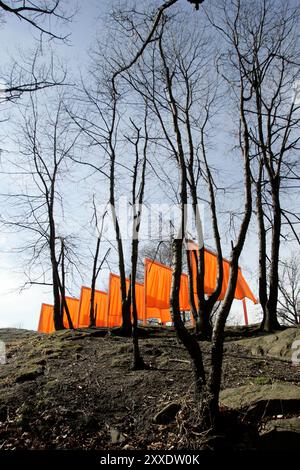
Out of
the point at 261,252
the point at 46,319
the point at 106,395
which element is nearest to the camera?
the point at 106,395

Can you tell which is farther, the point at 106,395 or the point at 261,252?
the point at 261,252

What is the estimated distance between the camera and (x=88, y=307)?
73.5 feet

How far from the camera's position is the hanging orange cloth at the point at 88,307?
21.7 m

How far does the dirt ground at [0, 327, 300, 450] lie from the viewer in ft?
14.5

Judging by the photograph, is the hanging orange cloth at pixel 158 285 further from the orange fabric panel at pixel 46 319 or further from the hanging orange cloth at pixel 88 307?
the orange fabric panel at pixel 46 319

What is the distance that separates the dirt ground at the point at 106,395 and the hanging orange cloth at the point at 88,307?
12.6 m

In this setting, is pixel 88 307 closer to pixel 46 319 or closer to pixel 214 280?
pixel 46 319

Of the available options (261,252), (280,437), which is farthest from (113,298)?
(280,437)

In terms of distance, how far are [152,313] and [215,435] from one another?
54.0 feet

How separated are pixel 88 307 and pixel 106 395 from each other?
678 inches

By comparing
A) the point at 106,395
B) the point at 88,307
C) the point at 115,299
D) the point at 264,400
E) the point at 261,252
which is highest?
the point at 261,252

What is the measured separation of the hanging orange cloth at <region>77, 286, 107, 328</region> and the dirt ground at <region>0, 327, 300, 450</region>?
12636 mm

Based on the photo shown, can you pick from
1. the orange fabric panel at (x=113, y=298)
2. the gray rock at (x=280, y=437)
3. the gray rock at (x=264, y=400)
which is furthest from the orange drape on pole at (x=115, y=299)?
the gray rock at (x=280, y=437)

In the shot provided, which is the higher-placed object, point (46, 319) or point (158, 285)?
point (158, 285)
